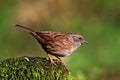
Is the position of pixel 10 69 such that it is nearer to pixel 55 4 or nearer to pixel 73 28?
pixel 73 28

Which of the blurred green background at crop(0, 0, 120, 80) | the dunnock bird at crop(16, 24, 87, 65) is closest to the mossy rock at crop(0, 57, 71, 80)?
the dunnock bird at crop(16, 24, 87, 65)

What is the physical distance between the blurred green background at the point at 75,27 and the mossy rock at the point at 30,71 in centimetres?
402

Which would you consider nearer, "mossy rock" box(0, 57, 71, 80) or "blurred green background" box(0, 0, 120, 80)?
"mossy rock" box(0, 57, 71, 80)

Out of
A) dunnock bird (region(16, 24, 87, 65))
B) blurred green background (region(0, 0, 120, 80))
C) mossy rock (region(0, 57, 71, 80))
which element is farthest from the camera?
blurred green background (region(0, 0, 120, 80))

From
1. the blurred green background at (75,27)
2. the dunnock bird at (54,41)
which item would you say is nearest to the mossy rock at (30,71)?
the dunnock bird at (54,41)

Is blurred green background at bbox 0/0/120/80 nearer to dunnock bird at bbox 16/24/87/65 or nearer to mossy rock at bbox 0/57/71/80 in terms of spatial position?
dunnock bird at bbox 16/24/87/65

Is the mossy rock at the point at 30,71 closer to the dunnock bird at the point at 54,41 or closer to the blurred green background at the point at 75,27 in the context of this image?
the dunnock bird at the point at 54,41

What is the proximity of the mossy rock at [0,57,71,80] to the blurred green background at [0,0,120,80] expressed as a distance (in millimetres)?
4024

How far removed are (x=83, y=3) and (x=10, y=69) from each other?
8.12 m

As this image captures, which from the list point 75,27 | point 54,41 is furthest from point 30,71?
point 75,27

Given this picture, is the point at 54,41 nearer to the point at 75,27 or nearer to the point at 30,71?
the point at 30,71

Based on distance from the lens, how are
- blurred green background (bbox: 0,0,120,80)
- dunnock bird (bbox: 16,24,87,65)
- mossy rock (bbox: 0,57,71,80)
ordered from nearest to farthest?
mossy rock (bbox: 0,57,71,80), dunnock bird (bbox: 16,24,87,65), blurred green background (bbox: 0,0,120,80)

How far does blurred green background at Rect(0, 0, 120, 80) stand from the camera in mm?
10562

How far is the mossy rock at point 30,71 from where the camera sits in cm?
540
